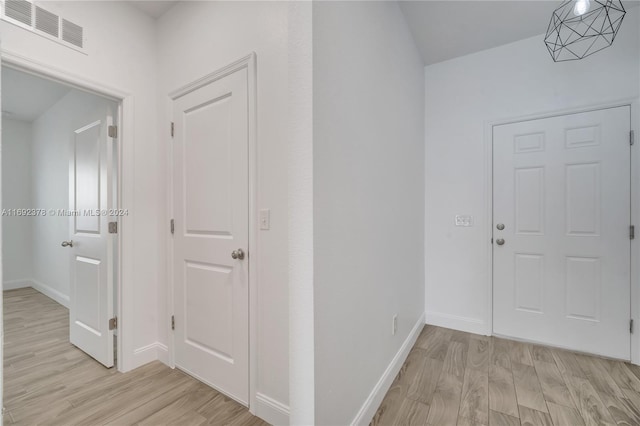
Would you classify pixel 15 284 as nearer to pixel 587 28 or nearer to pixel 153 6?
pixel 153 6

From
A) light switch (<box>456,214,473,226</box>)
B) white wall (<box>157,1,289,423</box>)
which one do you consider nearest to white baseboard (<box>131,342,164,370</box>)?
white wall (<box>157,1,289,423</box>)

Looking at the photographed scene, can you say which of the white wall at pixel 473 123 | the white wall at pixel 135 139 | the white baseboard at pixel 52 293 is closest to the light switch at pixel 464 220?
the white wall at pixel 473 123

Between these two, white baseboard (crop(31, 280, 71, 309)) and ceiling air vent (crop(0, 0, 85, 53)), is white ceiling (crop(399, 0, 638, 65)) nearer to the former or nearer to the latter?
ceiling air vent (crop(0, 0, 85, 53))

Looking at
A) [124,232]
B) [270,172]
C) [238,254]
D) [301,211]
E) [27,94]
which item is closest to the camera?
[301,211]

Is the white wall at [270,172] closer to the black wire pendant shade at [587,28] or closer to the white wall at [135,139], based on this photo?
the white wall at [135,139]

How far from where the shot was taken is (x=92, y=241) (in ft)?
7.16

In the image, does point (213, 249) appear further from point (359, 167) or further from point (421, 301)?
point (421, 301)

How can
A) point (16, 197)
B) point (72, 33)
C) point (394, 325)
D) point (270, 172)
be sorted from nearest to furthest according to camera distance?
point (270, 172) < point (72, 33) < point (394, 325) < point (16, 197)

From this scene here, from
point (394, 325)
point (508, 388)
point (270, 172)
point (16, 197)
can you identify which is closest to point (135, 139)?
point (270, 172)

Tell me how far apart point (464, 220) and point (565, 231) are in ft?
2.54

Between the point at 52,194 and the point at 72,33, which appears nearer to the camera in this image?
the point at 72,33

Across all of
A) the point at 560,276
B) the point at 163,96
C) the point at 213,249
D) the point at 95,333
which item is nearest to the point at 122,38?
the point at 163,96

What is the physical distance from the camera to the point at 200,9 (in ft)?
6.35

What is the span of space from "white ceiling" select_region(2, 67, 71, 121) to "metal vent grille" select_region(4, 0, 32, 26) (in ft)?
4.63
